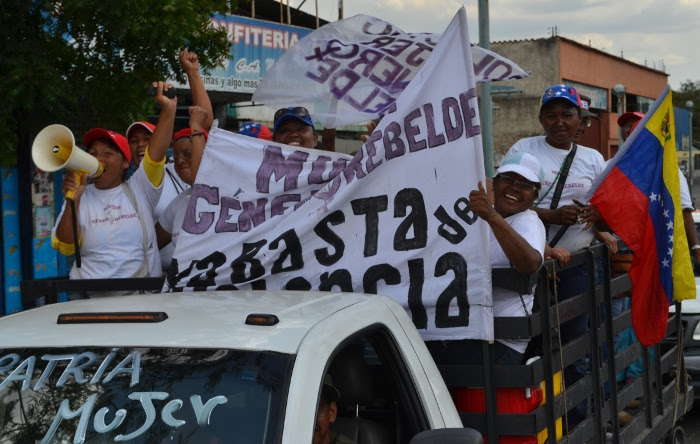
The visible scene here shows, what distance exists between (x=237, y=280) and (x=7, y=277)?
7.32 metres

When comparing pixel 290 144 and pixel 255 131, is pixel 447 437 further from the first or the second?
pixel 255 131

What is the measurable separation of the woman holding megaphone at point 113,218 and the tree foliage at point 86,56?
89.2 inches

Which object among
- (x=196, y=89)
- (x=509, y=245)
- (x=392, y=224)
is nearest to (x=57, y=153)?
(x=196, y=89)

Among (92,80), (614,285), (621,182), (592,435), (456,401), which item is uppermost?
(92,80)

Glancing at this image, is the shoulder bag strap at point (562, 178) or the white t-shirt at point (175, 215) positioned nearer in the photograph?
the white t-shirt at point (175, 215)

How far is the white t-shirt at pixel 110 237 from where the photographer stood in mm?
5062

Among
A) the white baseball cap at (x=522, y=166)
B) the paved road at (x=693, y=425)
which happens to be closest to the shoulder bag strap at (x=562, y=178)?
the white baseball cap at (x=522, y=166)

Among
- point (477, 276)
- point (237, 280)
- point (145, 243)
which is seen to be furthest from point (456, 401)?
point (145, 243)

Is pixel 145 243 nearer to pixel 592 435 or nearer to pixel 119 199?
pixel 119 199

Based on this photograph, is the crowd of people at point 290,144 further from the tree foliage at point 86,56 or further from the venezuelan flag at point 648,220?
the tree foliage at point 86,56

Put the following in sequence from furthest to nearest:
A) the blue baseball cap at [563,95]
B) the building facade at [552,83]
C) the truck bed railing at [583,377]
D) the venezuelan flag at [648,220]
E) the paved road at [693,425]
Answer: the building facade at [552,83]
the paved road at [693,425]
the blue baseball cap at [563,95]
the venezuelan flag at [648,220]
the truck bed railing at [583,377]

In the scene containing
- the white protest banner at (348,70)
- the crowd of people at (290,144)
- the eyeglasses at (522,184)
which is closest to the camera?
the crowd of people at (290,144)

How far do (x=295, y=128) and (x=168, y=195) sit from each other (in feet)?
3.11

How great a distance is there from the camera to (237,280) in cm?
436
